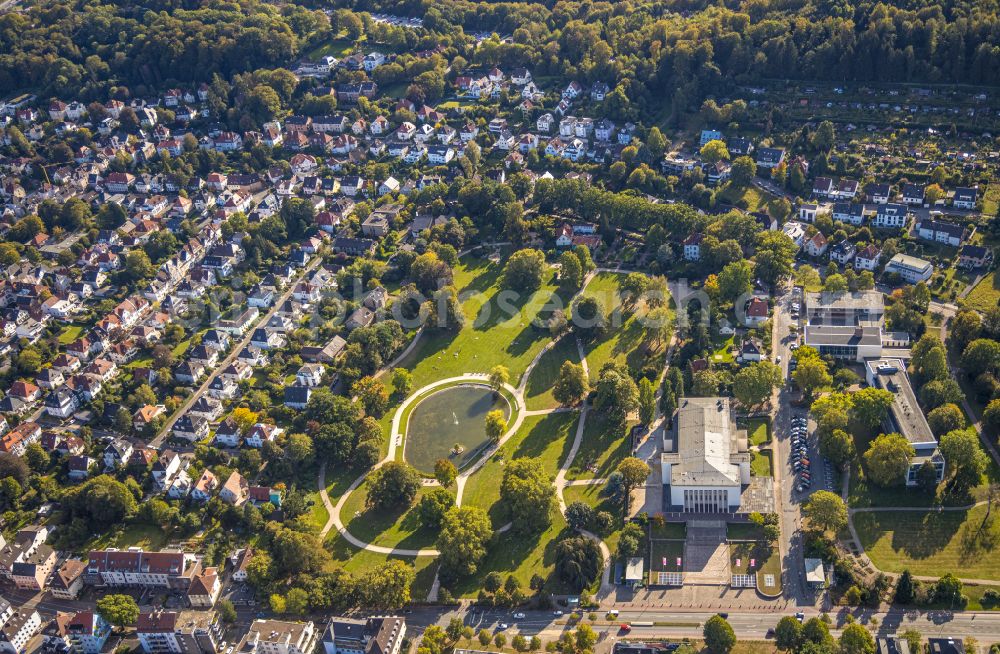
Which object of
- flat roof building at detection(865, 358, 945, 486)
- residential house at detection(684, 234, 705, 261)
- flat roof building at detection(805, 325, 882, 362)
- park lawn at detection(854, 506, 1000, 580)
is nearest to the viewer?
park lawn at detection(854, 506, 1000, 580)

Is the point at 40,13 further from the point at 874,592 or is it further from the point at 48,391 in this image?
the point at 874,592

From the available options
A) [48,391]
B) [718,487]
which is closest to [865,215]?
[718,487]

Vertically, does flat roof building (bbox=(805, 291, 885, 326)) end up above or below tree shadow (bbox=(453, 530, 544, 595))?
above

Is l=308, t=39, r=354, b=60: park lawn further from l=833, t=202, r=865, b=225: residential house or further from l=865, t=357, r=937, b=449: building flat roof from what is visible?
l=865, t=357, r=937, b=449: building flat roof

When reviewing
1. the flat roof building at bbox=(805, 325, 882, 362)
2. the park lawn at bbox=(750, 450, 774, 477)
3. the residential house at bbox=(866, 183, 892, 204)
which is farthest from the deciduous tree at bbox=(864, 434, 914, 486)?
the residential house at bbox=(866, 183, 892, 204)

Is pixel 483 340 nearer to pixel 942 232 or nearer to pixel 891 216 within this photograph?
pixel 891 216

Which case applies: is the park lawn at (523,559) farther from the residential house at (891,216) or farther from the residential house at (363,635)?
the residential house at (891,216)
